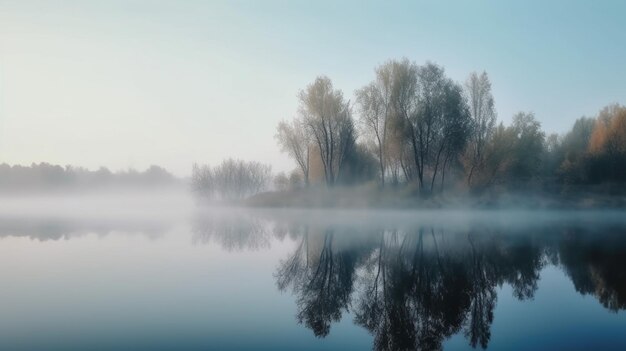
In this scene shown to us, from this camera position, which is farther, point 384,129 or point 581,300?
point 384,129

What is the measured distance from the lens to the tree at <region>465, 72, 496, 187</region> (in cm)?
4362

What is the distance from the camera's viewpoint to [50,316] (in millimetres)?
7711

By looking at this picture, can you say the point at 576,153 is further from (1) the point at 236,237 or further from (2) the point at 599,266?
(1) the point at 236,237

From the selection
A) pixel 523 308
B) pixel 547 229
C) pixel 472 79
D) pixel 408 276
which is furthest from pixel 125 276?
pixel 472 79

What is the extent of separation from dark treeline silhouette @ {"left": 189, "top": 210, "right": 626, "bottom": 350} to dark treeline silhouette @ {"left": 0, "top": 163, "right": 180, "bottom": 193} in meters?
111

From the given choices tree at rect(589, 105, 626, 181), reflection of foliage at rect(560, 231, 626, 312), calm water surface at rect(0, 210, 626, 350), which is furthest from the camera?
tree at rect(589, 105, 626, 181)

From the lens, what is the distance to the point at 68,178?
114188mm

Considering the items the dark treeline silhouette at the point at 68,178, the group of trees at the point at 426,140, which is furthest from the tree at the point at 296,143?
the dark treeline silhouette at the point at 68,178

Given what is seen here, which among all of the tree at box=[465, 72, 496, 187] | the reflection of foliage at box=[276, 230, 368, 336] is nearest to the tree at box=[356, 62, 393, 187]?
the tree at box=[465, 72, 496, 187]

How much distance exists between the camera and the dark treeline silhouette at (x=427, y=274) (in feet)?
24.0

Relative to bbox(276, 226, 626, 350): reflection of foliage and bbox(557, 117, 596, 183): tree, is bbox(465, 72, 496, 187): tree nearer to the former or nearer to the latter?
bbox(557, 117, 596, 183): tree

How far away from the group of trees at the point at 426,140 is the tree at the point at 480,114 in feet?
0.32

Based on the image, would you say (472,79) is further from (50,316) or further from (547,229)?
(50,316)

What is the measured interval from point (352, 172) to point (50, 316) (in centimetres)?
3956
